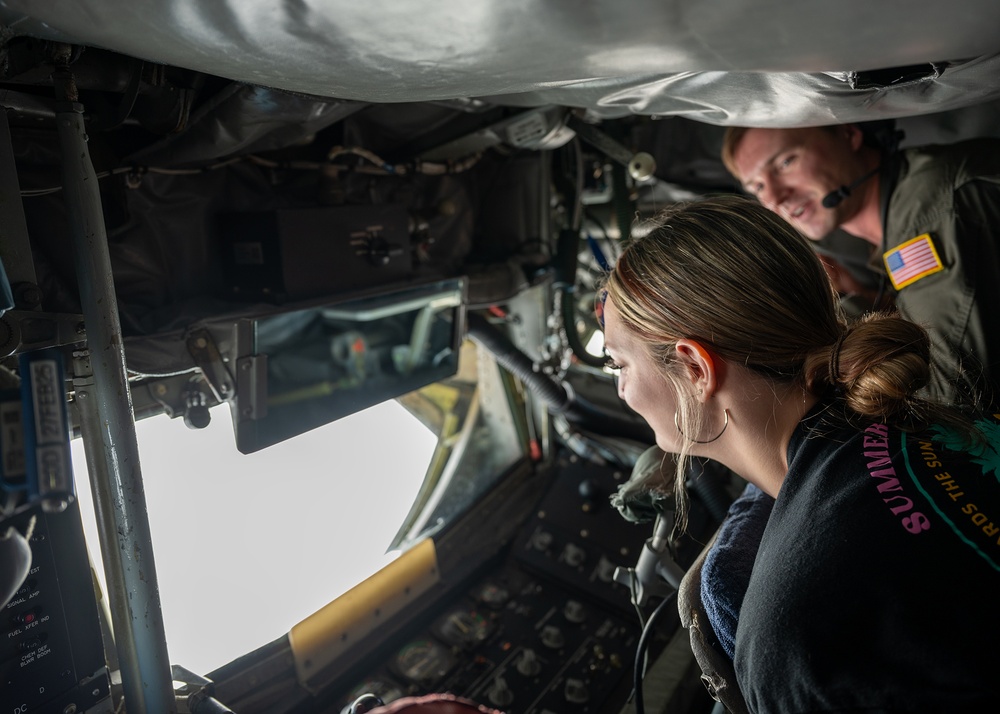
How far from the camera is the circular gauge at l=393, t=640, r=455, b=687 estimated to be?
2.12 meters

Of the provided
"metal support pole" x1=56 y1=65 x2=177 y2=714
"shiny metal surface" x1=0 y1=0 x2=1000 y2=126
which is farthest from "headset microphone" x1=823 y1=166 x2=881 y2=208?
"metal support pole" x1=56 y1=65 x2=177 y2=714

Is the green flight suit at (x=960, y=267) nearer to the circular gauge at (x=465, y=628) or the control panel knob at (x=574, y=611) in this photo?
the control panel knob at (x=574, y=611)

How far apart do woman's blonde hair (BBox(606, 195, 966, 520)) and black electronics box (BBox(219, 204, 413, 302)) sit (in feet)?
2.94

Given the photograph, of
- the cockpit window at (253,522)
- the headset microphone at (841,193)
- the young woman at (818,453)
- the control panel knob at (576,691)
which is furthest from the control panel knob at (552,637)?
the headset microphone at (841,193)

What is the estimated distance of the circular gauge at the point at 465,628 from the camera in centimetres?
227

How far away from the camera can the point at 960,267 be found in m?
1.73

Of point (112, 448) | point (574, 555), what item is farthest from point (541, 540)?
point (112, 448)

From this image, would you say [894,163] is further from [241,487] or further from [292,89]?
[241,487]

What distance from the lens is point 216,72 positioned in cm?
106

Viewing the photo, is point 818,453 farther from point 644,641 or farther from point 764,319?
point 644,641

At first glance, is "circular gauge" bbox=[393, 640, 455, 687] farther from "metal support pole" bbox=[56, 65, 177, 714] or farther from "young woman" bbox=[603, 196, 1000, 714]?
"young woman" bbox=[603, 196, 1000, 714]

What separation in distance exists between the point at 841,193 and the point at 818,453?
1.41 meters

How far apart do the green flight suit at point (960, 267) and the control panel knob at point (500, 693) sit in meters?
1.53

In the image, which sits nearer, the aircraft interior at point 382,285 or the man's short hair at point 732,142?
the aircraft interior at point 382,285
